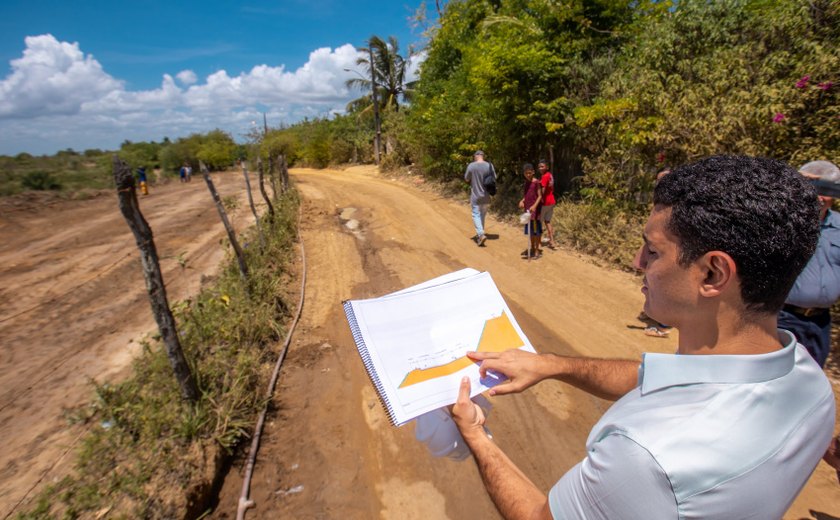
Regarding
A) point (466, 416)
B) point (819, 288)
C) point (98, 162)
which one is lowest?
point (466, 416)

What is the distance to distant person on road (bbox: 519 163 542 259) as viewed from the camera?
679cm

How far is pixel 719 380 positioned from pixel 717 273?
0.22m

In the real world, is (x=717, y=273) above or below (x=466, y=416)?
above

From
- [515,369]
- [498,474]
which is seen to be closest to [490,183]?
[515,369]

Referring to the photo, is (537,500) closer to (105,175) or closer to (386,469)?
(386,469)

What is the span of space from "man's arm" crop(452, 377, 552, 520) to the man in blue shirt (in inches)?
81.0

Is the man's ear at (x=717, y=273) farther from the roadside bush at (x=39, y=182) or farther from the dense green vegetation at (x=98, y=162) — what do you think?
the roadside bush at (x=39, y=182)

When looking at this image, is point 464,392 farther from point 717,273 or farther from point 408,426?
point 408,426

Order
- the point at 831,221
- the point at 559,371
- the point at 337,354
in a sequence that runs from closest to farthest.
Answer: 1. the point at 559,371
2. the point at 831,221
3. the point at 337,354

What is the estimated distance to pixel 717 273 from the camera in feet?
2.87

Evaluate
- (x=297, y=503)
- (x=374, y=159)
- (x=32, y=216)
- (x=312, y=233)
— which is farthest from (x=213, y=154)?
(x=297, y=503)

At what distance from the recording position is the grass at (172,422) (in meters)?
2.62

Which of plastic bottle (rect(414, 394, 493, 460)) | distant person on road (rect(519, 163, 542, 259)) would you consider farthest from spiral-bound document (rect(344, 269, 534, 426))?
distant person on road (rect(519, 163, 542, 259))

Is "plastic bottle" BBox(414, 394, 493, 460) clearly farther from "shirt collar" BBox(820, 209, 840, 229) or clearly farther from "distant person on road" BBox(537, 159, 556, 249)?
"distant person on road" BBox(537, 159, 556, 249)
